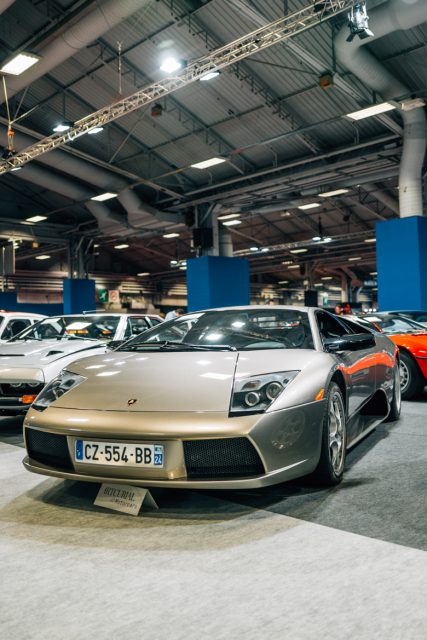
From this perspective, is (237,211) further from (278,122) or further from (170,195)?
(278,122)

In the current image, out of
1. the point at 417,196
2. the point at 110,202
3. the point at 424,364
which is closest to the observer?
the point at 424,364

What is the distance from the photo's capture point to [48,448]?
285cm

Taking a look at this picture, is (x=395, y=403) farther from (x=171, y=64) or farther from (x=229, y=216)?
(x=229, y=216)

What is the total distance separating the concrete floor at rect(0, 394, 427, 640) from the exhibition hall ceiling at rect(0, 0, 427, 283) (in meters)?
7.91

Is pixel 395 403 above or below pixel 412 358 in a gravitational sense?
below

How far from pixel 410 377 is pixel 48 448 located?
4.96 m

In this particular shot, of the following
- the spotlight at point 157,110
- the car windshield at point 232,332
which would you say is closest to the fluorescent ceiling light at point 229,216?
the spotlight at point 157,110

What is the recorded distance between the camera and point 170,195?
1781 centimetres

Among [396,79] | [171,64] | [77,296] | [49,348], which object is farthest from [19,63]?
[77,296]

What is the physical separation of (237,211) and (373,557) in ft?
56.7

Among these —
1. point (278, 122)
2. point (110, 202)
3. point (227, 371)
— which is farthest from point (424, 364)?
point (110, 202)

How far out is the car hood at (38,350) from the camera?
17.2 feet

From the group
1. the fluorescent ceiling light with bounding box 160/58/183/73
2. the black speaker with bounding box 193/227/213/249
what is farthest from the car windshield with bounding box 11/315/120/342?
the black speaker with bounding box 193/227/213/249

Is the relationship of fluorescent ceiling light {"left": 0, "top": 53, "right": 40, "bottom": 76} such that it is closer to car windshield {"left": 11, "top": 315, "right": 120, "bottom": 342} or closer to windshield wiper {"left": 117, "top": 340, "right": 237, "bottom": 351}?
car windshield {"left": 11, "top": 315, "right": 120, "bottom": 342}
